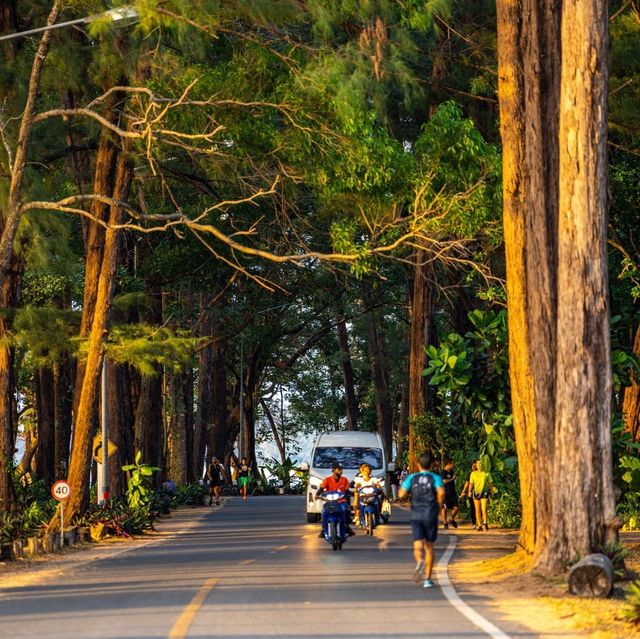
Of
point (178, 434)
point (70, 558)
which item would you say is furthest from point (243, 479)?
point (70, 558)

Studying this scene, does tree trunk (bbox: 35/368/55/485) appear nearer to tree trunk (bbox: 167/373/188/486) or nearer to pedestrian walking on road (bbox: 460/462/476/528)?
tree trunk (bbox: 167/373/188/486)

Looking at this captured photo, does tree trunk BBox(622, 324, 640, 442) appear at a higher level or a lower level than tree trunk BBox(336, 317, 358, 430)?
lower

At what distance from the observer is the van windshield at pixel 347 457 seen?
3522cm

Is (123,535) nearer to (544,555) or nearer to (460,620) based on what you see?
(544,555)

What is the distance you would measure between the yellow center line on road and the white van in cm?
1629

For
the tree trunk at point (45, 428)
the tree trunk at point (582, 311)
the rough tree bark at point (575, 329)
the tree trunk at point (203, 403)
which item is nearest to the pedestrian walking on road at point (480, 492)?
the rough tree bark at point (575, 329)

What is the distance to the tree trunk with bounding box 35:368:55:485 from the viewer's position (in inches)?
1996

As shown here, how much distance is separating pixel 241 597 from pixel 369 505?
44.7 feet

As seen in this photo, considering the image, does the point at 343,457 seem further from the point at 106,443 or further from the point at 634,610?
the point at 634,610

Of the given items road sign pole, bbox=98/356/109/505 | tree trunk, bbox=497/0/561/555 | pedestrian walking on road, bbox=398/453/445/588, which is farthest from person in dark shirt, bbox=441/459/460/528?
pedestrian walking on road, bbox=398/453/445/588

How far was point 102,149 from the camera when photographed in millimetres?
32094

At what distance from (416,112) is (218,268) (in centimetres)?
848

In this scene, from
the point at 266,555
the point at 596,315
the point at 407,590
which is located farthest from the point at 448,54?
the point at 407,590

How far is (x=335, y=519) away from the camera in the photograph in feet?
82.5
